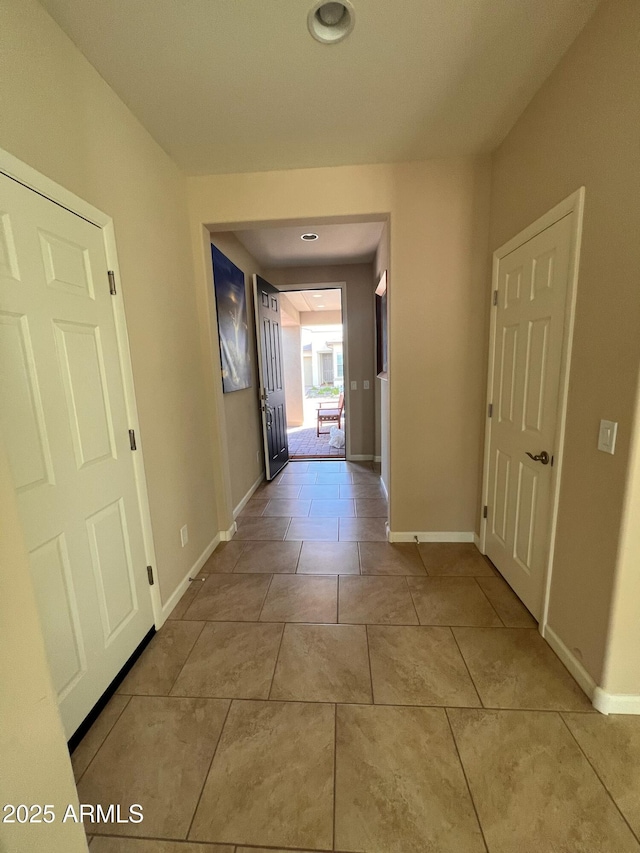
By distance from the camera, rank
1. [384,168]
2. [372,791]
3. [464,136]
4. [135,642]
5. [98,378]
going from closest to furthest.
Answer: [372,791] < [98,378] < [135,642] < [464,136] < [384,168]

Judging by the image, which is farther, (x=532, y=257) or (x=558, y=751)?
(x=532, y=257)

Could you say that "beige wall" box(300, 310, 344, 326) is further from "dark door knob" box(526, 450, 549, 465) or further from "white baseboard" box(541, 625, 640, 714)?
"white baseboard" box(541, 625, 640, 714)

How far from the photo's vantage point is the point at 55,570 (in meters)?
1.23

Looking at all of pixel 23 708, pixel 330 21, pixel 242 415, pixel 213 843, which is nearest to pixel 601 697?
pixel 213 843

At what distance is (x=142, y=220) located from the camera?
180 centimetres

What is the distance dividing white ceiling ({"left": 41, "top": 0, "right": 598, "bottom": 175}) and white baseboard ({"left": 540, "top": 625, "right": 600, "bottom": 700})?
2563 millimetres

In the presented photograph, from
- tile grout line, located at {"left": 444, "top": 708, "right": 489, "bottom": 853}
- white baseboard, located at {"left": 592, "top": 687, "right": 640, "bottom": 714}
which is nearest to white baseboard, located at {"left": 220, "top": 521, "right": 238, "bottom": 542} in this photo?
tile grout line, located at {"left": 444, "top": 708, "right": 489, "bottom": 853}

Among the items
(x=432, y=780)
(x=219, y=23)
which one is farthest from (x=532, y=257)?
(x=432, y=780)

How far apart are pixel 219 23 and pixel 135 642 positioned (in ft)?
8.73

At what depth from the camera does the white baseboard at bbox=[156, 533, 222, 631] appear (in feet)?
6.30

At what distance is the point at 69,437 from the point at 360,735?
1577 mm

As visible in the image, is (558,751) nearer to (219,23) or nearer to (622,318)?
(622,318)

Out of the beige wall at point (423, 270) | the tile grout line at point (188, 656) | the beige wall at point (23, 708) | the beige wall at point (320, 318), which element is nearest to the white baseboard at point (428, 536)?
the beige wall at point (423, 270)

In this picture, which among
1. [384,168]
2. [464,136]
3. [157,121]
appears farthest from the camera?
[384,168]
